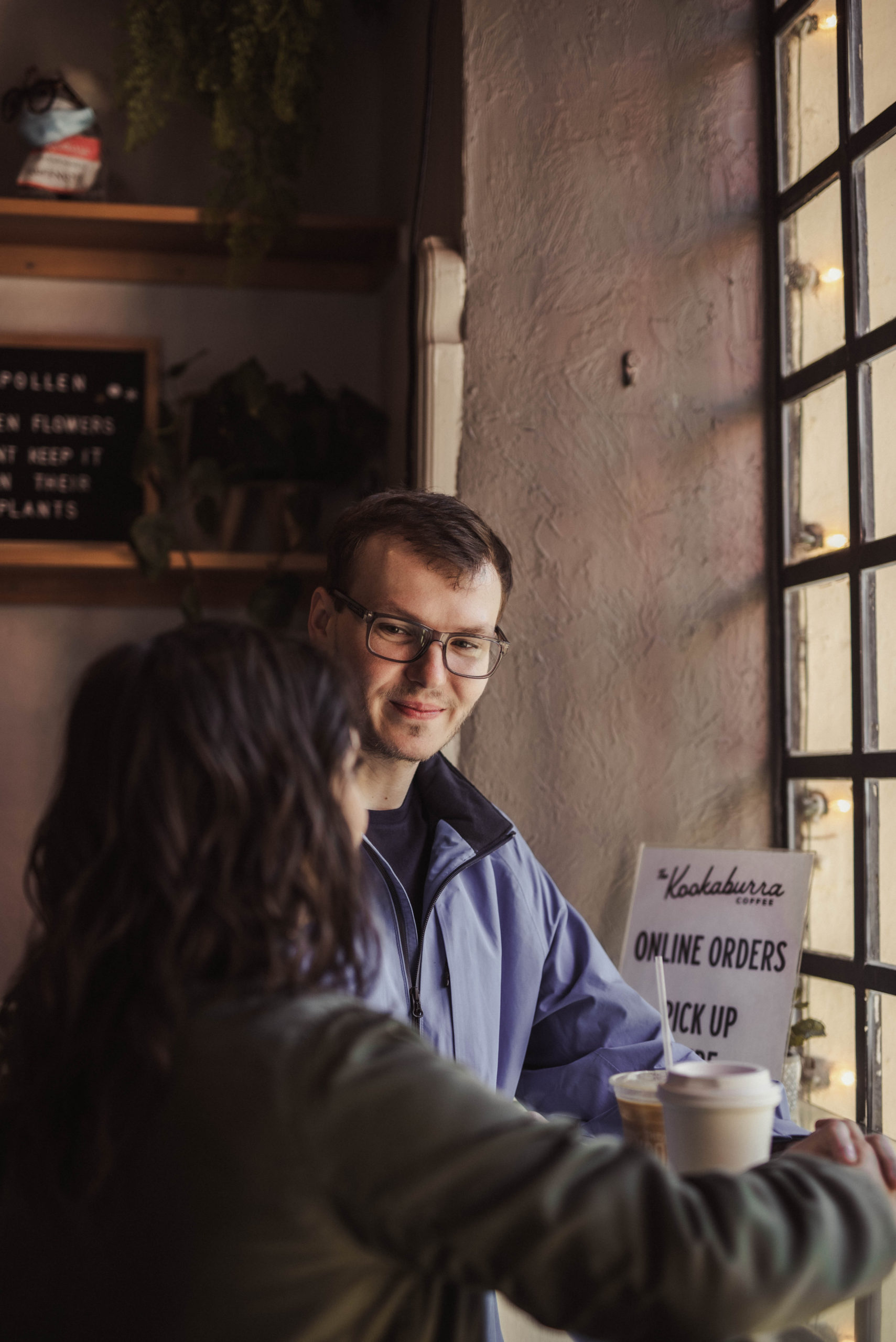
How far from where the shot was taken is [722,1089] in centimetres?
77

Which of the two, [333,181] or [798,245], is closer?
[798,245]

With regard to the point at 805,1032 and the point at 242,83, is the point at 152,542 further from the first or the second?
the point at 805,1032

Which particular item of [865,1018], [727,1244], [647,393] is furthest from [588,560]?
[727,1244]

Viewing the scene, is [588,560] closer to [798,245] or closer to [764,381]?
[764,381]

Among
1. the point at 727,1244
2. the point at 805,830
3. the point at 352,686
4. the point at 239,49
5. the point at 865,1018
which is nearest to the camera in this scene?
the point at 727,1244

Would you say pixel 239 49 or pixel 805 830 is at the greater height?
pixel 239 49

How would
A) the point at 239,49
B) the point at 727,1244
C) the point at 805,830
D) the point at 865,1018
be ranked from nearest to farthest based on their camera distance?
the point at 727,1244 < the point at 865,1018 < the point at 805,830 < the point at 239,49

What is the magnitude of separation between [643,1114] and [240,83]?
86.7 inches

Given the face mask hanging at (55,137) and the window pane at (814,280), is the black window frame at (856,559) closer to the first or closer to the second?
the window pane at (814,280)

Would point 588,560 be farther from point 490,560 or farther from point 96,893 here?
point 96,893

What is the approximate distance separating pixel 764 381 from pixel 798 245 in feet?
0.75

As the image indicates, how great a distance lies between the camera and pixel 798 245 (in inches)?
77.7

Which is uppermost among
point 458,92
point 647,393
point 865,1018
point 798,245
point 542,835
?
point 458,92

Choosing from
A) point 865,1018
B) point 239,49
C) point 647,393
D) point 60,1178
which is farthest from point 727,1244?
point 239,49
